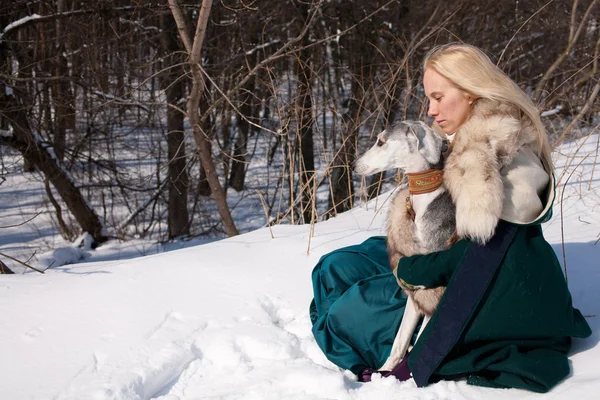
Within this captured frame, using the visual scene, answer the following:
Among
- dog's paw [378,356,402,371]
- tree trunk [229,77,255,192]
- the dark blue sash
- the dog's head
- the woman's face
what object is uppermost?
the woman's face

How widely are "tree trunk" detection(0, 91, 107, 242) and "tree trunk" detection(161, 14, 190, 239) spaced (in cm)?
107

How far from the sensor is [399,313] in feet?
8.75

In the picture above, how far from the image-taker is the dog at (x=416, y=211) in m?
2.31

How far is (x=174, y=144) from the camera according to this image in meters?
8.45

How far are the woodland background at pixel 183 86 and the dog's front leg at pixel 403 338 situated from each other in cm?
338

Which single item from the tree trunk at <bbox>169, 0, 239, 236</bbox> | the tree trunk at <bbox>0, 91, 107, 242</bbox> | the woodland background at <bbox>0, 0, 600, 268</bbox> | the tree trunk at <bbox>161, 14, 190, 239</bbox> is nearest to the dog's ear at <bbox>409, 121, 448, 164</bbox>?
the tree trunk at <bbox>169, 0, 239, 236</bbox>

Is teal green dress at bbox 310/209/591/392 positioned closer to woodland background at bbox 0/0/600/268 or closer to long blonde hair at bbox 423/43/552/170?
long blonde hair at bbox 423/43/552/170

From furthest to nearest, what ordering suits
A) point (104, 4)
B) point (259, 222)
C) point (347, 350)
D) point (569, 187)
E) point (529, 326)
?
1. point (259, 222)
2. point (104, 4)
3. point (569, 187)
4. point (347, 350)
5. point (529, 326)

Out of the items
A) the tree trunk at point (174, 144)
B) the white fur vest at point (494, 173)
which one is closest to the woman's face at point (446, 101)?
the white fur vest at point (494, 173)

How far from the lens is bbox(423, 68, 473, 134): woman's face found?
2.38m

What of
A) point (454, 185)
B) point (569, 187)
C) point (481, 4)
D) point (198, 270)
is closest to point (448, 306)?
point (454, 185)

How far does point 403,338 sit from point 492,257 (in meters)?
0.57

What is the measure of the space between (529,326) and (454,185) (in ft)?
2.05

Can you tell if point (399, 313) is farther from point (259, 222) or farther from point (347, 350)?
point (259, 222)
